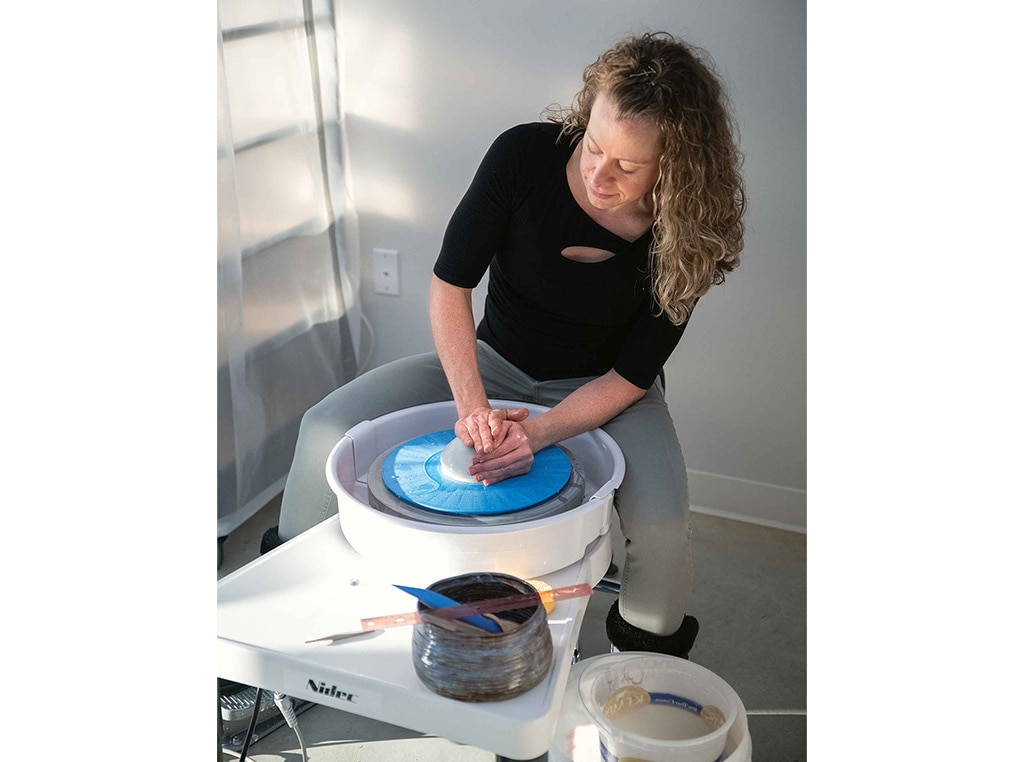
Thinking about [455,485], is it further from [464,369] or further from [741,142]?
[741,142]

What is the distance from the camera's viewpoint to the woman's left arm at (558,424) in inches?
44.7

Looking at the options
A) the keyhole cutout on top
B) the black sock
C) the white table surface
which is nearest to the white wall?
the keyhole cutout on top

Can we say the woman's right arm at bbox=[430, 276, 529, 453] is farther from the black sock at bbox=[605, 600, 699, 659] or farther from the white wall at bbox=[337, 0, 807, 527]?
the white wall at bbox=[337, 0, 807, 527]

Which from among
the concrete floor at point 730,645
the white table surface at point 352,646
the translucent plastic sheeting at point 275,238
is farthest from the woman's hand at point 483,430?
the translucent plastic sheeting at point 275,238

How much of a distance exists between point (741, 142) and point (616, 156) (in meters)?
0.78

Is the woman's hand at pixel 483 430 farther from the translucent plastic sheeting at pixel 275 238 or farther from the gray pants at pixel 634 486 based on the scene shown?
the translucent plastic sheeting at pixel 275 238

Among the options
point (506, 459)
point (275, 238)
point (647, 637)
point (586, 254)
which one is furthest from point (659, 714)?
point (275, 238)

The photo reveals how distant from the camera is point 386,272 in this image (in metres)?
2.27

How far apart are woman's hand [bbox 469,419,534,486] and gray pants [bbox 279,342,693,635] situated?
184mm

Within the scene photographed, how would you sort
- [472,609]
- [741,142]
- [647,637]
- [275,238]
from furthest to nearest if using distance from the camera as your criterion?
[275,238] < [741,142] < [647,637] < [472,609]

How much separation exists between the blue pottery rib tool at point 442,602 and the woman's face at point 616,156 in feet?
2.00
